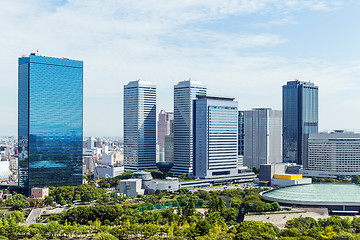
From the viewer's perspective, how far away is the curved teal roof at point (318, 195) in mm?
74375

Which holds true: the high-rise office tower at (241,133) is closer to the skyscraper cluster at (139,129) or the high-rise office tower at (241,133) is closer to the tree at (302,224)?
the skyscraper cluster at (139,129)

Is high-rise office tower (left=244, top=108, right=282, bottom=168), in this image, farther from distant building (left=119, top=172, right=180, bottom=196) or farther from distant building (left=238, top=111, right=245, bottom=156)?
distant building (left=119, top=172, right=180, bottom=196)

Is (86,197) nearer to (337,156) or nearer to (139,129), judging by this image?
(139,129)

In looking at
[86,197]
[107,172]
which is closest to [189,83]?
[107,172]

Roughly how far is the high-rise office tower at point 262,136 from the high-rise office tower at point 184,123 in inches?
1318

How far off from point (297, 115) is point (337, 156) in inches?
1828

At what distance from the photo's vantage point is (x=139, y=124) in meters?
133

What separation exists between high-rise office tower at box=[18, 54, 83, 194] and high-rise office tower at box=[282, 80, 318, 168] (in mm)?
91576

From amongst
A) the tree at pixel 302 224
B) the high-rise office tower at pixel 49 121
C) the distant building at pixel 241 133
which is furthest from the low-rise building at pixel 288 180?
the distant building at pixel 241 133

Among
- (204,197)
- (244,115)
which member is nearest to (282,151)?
(244,115)

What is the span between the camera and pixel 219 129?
387ft

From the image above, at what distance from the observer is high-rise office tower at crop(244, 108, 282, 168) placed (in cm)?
15600

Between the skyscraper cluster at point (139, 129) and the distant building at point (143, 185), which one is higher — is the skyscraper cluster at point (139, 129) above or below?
above

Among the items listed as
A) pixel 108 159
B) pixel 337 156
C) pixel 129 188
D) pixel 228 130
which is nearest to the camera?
pixel 129 188
